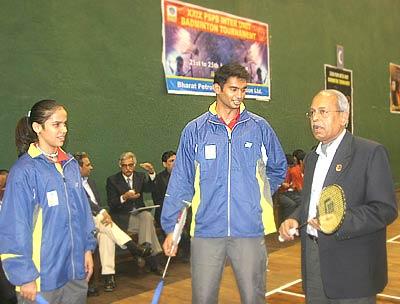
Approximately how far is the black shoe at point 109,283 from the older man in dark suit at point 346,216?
288 centimetres

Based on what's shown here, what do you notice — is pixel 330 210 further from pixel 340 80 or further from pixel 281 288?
pixel 340 80

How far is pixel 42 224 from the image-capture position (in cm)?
235

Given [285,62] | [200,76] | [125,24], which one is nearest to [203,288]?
[125,24]

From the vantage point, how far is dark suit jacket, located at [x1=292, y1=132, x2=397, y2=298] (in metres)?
2.16

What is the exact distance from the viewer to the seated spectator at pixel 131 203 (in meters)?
5.46

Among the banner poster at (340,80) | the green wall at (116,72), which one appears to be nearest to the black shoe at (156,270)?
the green wall at (116,72)

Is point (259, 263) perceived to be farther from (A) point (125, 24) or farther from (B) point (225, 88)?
(A) point (125, 24)

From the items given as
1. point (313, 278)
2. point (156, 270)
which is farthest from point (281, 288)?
point (313, 278)

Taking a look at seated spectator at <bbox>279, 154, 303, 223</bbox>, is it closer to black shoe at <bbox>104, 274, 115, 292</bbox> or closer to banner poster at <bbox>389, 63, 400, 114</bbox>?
black shoe at <bbox>104, 274, 115, 292</bbox>

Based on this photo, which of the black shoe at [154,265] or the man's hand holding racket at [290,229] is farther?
the black shoe at [154,265]

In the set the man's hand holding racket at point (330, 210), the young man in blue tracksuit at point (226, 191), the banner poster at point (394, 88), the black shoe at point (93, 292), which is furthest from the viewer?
the banner poster at point (394, 88)

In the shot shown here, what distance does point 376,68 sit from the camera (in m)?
12.1

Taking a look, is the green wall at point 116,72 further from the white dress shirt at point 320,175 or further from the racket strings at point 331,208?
the racket strings at point 331,208

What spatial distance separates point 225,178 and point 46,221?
1.00m
